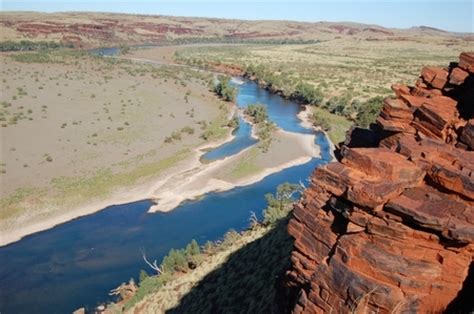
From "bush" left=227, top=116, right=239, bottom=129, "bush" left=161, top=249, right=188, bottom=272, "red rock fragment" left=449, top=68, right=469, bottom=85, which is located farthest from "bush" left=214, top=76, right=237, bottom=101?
"red rock fragment" left=449, top=68, right=469, bottom=85

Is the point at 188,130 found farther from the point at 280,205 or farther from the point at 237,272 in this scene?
the point at 237,272

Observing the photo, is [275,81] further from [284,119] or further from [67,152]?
[67,152]

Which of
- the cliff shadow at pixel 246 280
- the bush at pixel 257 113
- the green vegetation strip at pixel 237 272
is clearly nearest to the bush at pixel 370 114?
the bush at pixel 257 113

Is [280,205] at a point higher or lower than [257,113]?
higher

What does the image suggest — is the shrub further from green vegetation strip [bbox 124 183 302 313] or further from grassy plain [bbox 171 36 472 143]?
green vegetation strip [bbox 124 183 302 313]

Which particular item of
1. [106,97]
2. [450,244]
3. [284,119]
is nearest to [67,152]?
[106,97]

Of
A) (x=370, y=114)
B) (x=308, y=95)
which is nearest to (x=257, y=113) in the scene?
(x=308, y=95)
